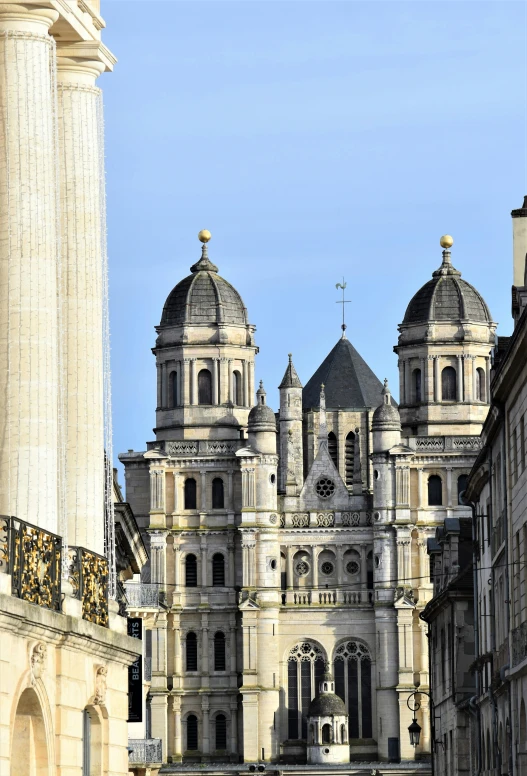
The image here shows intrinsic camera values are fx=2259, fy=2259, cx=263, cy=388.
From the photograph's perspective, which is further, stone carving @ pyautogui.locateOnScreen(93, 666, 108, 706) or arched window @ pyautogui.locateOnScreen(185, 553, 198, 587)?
arched window @ pyautogui.locateOnScreen(185, 553, 198, 587)

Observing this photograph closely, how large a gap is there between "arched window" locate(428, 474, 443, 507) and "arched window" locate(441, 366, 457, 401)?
18.0ft

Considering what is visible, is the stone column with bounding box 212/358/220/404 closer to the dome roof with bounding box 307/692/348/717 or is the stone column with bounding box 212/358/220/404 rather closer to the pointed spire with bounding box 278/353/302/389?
the pointed spire with bounding box 278/353/302/389

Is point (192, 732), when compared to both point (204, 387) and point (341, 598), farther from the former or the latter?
point (204, 387)

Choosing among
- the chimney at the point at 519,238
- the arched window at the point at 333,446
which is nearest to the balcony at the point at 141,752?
the chimney at the point at 519,238

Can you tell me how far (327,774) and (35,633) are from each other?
8934cm

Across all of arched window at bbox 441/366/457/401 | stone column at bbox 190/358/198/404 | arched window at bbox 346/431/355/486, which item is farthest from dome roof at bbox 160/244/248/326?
arched window at bbox 441/366/457/401

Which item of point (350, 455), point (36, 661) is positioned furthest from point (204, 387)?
point (36, 661)

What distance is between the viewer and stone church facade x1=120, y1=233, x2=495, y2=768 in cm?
11094

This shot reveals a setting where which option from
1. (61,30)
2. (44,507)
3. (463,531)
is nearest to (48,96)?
(61,30)

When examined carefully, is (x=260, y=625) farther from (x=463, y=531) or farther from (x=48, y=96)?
(x=48, y=96)

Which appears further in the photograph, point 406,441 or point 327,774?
point 406,441

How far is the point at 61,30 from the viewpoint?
22.9m

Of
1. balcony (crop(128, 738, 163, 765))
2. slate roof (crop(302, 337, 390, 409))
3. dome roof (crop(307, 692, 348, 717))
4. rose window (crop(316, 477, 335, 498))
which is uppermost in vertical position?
slate roof (crop(302, 337, 390, 409))

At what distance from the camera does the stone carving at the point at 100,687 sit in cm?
2152
